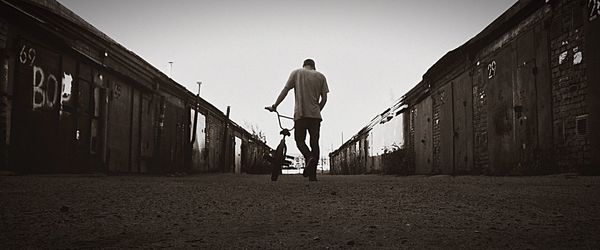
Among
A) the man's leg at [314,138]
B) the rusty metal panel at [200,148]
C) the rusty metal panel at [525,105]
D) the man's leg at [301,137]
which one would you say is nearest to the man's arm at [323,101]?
the man's leg at [314,138]

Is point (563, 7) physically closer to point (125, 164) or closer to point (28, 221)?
point (28, 221)

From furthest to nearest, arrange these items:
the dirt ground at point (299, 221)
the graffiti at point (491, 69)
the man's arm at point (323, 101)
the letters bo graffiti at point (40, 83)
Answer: the graffiti at point (491, 69) < the letters bo graffiti at point (40, 83) < the man's arm at point (323, 101) < the dirt ground at point (299, 221)

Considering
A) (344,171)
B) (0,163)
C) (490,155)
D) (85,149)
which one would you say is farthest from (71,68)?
(344,171)

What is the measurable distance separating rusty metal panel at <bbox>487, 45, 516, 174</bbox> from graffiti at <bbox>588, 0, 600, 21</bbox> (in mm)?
2494

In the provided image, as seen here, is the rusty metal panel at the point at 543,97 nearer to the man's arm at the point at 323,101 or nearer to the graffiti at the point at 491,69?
the graffiti at the point at 491,69

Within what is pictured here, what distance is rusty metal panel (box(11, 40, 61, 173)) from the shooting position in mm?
7852

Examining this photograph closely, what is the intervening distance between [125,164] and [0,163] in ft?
16.3

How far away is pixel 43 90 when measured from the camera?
340 inches

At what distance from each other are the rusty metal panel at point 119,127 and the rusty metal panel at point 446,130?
8901 millimetres

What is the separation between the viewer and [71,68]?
9633mm

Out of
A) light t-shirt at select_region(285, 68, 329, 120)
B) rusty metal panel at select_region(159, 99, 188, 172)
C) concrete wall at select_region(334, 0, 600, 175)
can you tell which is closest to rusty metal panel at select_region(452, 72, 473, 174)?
concrete wall at select_region(334, 0, 600, 175)

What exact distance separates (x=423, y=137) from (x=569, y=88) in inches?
341

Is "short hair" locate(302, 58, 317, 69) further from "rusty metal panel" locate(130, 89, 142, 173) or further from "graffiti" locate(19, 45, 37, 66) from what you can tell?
"rusty metal panel" locate(130, 89, 142, 173)

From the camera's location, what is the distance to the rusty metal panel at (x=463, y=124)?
11.5 metres
